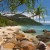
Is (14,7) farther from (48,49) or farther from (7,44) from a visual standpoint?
(48,49)

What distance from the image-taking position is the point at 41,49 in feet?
20.8

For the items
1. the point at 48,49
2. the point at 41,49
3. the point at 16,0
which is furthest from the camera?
the point at 16,0

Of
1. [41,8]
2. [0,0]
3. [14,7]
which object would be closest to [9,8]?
[14,7]

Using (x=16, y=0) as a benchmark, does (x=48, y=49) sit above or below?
below

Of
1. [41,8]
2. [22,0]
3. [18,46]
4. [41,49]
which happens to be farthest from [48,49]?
[41,8]

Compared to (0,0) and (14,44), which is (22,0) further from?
(14,44)

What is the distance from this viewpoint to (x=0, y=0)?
7680 mm

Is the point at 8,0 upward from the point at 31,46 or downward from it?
upward

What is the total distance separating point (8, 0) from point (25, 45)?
221cm

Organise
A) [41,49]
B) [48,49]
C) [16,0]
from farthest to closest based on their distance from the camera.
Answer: [16,0]
[41,49]
[48,49]

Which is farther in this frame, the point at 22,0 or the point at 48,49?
the point at 22,0

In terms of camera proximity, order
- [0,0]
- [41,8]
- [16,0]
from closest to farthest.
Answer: [0,0] → [16,0] → [41,8]

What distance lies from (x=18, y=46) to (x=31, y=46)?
16.3 inches

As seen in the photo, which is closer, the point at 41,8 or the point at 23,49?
the point at 23,49
